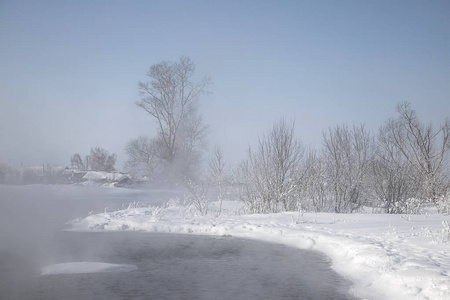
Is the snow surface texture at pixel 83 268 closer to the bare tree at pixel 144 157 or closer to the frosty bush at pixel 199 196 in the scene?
the frosty bush at pixel 199 196

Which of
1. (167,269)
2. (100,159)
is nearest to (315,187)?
(167,269)

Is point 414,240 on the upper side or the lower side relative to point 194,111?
lower

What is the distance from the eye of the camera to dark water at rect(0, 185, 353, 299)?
5180mm

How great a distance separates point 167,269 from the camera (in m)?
6.59

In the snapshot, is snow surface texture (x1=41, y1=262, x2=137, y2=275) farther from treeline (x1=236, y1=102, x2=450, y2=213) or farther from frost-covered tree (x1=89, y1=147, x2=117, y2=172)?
frost-covered tree (x1=89, y1=147, x2=117, y2=172)

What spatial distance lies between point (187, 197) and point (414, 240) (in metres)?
10.6

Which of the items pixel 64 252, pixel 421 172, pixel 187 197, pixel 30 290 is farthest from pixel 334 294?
pixel 421 172

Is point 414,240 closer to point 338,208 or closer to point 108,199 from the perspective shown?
point 338,208

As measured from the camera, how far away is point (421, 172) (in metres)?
17.9

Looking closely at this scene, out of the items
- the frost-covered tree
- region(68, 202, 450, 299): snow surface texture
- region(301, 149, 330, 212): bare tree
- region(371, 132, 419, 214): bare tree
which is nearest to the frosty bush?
region(68, 202, 450, 299): snow surface texture

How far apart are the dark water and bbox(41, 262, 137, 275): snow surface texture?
0.23 m

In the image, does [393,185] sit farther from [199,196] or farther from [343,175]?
[199,196]

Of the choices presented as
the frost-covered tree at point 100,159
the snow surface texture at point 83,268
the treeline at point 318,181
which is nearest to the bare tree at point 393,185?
the treeline at point 318,181

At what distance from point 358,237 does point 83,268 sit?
6.22 metres
